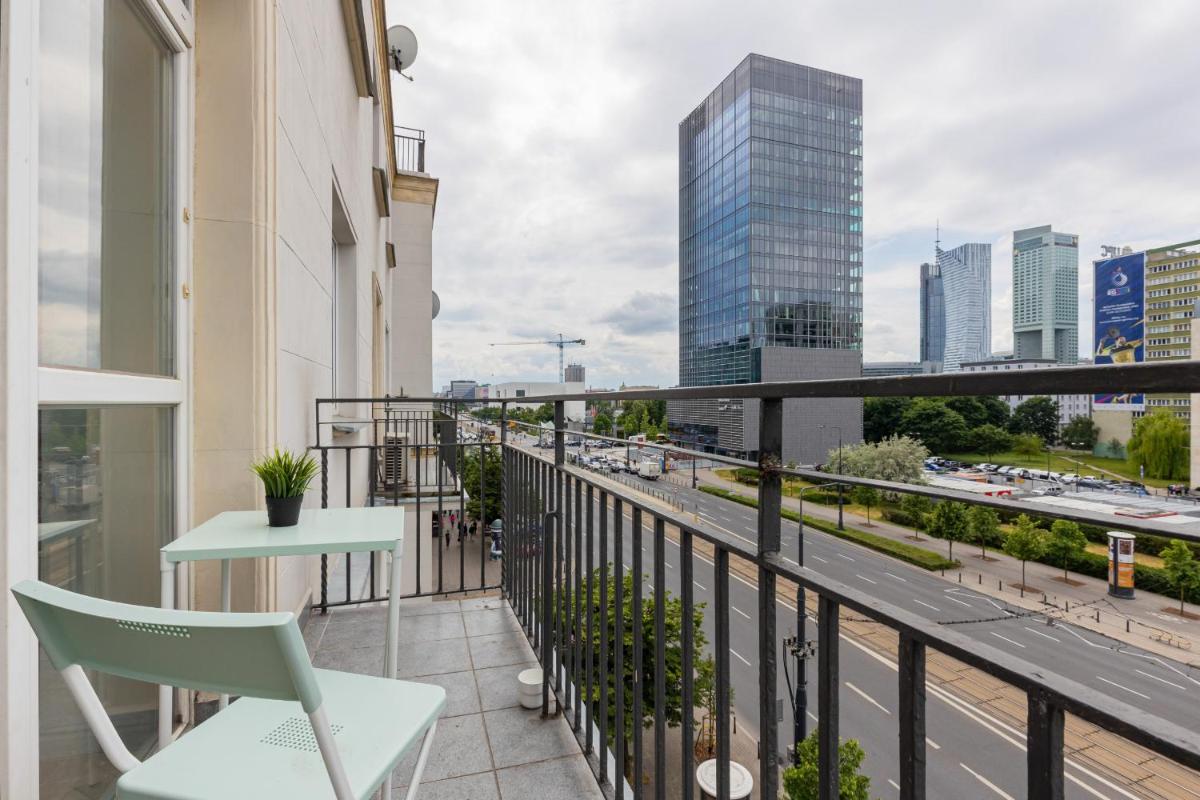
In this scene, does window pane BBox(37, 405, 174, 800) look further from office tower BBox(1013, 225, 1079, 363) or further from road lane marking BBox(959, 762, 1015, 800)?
office tower BBox(1013, 225, 1079, 363)

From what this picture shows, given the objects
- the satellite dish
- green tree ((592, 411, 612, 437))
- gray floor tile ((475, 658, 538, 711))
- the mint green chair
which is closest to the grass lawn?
the mint green chair

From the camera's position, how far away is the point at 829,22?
7.07m

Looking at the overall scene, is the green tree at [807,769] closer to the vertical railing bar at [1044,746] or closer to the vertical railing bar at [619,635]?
the vertical railing bar at [1044,746]

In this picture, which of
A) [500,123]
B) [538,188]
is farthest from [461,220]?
[500,123]

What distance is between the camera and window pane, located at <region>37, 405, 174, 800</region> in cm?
100

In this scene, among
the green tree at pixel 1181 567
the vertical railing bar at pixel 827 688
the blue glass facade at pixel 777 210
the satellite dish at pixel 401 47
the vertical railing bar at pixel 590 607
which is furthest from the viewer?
the blue glass facade at pixel 777 210

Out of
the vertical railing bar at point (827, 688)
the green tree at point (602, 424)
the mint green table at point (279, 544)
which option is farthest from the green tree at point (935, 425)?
the mint green table at point (279, 544)

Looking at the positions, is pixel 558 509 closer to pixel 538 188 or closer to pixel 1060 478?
pixel 1060 478

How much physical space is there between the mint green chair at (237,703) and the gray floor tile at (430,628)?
1497 mm

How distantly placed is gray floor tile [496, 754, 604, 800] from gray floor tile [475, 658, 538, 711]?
351 millimetres

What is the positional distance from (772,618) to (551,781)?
1.11m

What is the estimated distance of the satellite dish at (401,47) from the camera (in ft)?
28.1

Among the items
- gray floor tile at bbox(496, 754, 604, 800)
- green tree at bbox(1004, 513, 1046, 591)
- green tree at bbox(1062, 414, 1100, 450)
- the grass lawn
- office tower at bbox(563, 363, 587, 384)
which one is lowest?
gray floor tile at bbox(496, 754, 604, 800)

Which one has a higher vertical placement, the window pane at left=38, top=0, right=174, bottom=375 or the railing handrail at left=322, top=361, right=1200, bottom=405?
the window pane at left=38, top=0, right=174, bottom=375
